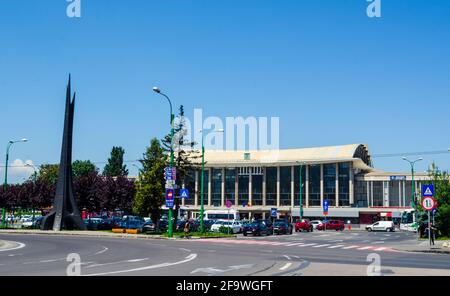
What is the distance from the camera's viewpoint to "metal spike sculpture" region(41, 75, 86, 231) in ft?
180

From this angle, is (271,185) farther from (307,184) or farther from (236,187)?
(307,184)

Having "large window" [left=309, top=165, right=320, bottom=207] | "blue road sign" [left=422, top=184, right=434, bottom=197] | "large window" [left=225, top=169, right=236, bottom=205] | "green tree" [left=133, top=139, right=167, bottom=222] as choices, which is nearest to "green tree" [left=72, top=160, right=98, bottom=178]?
"large window" [left=225, top=169, right=236, bottom=205]

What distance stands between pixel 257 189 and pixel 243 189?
3.11 m

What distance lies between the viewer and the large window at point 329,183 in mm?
106188

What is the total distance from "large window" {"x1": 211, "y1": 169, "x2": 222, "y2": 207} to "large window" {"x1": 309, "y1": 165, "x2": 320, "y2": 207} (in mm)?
20134

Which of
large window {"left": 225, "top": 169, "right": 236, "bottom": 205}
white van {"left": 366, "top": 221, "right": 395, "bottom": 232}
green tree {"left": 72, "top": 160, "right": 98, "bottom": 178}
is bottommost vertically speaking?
white van {"left": 366, "top": 221, "right": 395, "bottom": 232}

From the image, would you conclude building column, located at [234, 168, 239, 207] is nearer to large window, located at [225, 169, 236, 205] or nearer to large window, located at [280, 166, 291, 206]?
large window, located at [225, 169, 236, 205]

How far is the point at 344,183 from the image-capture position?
106 meters

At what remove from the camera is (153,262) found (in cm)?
2062

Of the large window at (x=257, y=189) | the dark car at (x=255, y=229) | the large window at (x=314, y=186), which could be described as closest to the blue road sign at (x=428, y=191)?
the dark car at (x=255, y=229)

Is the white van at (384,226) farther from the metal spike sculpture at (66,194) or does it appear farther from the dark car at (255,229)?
the metal spike sculpture at (66,194)
